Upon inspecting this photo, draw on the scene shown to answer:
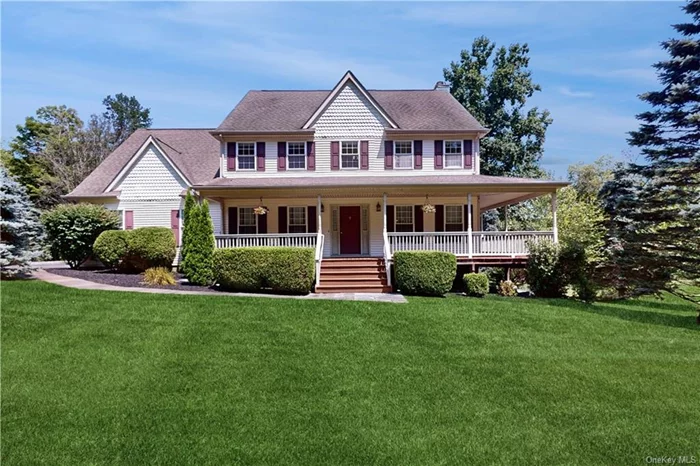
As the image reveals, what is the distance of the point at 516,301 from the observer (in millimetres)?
13820

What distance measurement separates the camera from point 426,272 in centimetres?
→ 1430

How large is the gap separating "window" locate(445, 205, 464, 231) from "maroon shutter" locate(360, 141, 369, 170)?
3688mm

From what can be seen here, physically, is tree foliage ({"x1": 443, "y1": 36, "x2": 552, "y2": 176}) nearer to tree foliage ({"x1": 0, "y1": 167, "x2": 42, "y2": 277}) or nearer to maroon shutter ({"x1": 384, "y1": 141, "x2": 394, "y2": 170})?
maroon shutter ({"x1": 384, "y1": 141, "x2": 394, "y2": 170})

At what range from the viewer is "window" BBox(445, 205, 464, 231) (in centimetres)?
1933

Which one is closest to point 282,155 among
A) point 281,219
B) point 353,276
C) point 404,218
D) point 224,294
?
point 281,219

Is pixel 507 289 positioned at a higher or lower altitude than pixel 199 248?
lower

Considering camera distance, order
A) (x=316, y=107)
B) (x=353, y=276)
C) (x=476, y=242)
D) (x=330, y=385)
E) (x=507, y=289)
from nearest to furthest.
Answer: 1. (x=330, y=385)
2. (x=507, y=289)
3. (x=353, y=276)
4. (x=476, y=242)
5. (x=316, y=107)

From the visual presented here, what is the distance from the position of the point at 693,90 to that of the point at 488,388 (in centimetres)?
1349

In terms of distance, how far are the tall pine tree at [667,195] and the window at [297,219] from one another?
457 inches

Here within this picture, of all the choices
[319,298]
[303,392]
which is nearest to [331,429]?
[303,392]

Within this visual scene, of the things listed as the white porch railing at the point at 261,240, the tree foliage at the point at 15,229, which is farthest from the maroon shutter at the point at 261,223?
the tree foliage at the point at 15,229

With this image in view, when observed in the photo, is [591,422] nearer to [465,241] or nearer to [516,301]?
[516,301]

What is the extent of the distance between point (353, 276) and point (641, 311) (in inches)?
332

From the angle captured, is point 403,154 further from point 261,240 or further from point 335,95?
point 261,240
